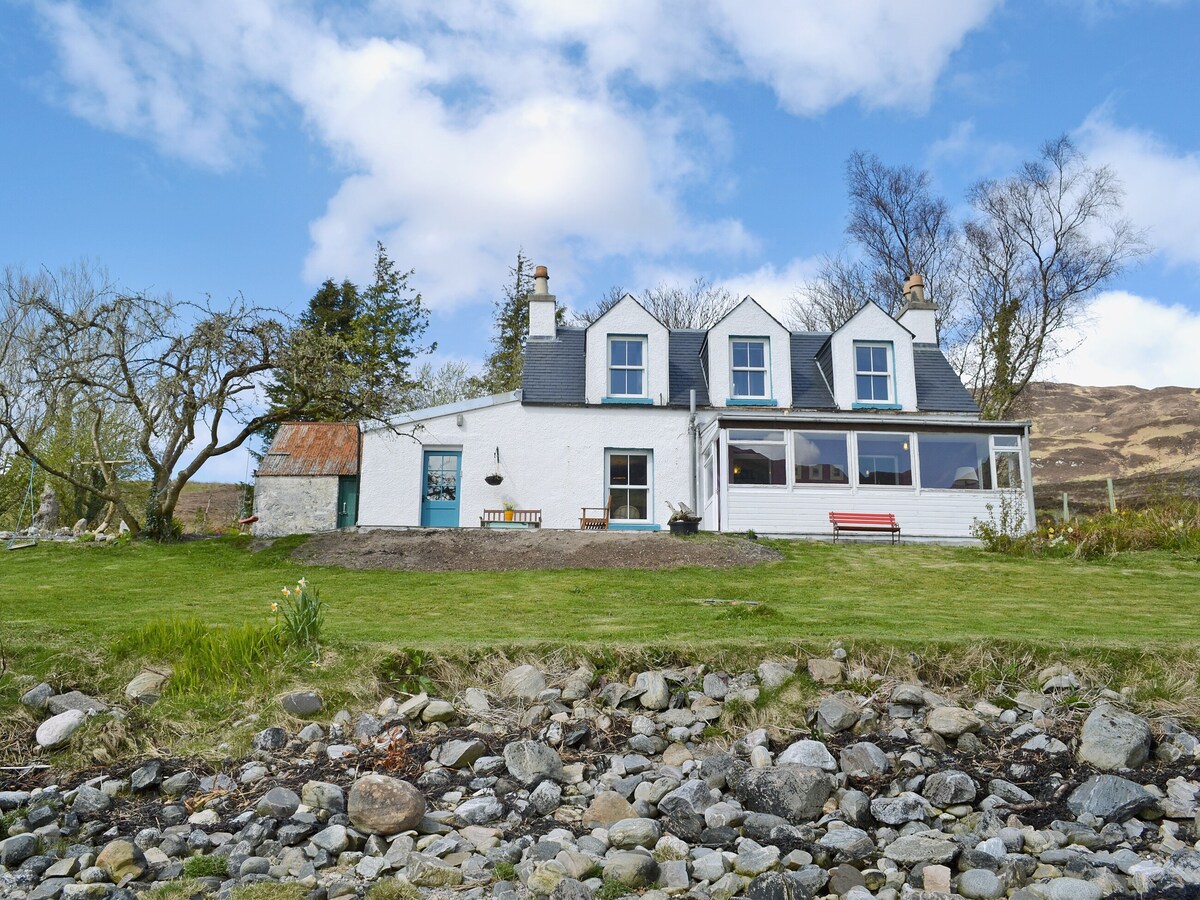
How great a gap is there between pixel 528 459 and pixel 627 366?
335 centimetres

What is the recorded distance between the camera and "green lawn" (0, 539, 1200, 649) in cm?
863

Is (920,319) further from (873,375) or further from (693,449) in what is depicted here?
(693,449)

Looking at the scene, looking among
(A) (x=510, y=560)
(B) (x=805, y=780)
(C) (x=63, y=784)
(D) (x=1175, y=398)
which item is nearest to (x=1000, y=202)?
(A) (x=510, y=560)

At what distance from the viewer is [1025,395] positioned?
31359mm

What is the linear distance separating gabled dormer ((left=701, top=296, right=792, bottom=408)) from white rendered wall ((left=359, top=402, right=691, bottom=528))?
5.94 ft

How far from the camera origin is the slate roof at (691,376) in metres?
22.0

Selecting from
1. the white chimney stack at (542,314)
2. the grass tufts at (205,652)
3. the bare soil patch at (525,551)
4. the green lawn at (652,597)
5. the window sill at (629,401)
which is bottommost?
the grass tufts at (205,652)

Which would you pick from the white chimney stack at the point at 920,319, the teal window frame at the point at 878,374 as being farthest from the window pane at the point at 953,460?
the white chimney stack at the point at 920,319

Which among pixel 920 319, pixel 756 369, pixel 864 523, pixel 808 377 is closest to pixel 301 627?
pixel 864 523

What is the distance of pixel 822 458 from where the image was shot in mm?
19609

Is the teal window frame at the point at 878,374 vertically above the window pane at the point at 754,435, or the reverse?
the teal window frame at the point at 878,374

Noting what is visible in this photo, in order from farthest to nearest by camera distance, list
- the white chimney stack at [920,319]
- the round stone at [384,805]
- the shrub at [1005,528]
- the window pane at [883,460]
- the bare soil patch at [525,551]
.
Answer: the white chimney stack at [920,319] → the window pane at [883,460] → the shrub at [1005,528] → the bare soil patch at [525,551] → the round stone at [384,805]

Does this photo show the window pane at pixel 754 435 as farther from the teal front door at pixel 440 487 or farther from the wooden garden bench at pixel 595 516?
the teal front door at pixel 440 487

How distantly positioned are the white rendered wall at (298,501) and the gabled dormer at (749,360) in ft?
30.9
